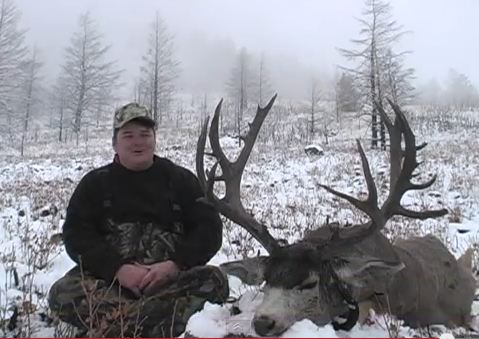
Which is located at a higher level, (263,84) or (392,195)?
(263,84)

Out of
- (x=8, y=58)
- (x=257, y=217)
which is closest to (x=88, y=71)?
(x=8, y=58)

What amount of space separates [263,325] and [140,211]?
5.75 ft

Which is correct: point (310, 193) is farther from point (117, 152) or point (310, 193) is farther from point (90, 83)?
point (90, 83)

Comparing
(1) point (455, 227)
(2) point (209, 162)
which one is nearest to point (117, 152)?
(1) point (455, 227)

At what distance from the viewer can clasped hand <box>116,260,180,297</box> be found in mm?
3840

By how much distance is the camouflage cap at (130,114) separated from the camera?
430 centimetres

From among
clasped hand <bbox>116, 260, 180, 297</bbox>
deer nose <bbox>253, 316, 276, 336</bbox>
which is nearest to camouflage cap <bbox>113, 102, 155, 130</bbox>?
clasped hand <bbox>116, 260, 180, 297</bbox>

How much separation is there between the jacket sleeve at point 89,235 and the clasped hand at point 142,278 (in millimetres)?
87

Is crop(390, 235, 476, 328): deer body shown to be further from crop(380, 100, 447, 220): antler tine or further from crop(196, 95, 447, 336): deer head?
crop(380, 100, 447, 220): antler tine

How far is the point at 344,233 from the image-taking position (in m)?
3.89

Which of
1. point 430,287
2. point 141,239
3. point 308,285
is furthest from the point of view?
point 141,239

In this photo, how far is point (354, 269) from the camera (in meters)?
3.43

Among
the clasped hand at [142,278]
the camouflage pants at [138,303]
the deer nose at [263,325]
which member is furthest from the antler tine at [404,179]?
the clasped hand at [142,278]

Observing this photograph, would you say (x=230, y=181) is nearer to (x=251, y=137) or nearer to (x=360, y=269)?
(x=251, y=137)
